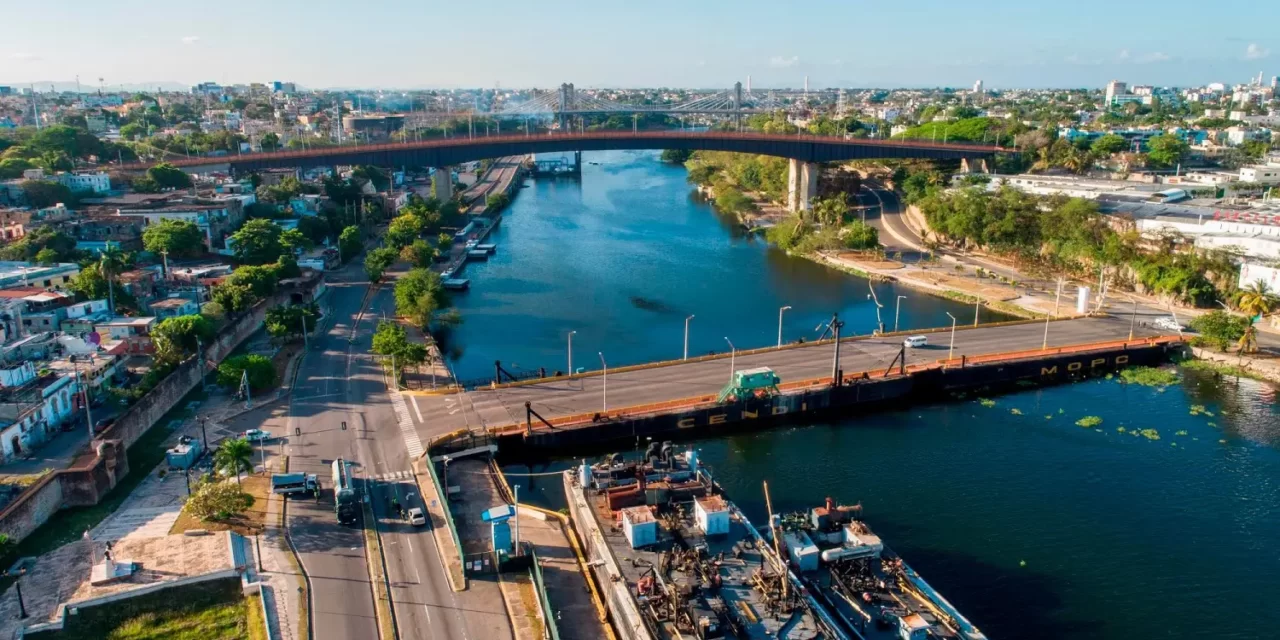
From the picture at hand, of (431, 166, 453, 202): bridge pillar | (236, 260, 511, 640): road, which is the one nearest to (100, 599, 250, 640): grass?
(236, 260, 511, 640): road

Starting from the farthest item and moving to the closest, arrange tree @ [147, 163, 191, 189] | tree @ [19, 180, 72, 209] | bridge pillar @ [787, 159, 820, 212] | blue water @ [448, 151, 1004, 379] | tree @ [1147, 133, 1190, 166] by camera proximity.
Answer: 1. tree @ [1147, 133, 1190, 166]
2. bridge pillar @ [787, 159, 820, 212]
3. tree @ [147, 163, 191, 189]
4. tree @ [19, 180, 72, 209]
5. blue water @ [448, 151, 1004, 379]

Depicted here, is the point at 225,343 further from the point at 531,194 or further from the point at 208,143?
the point at 531,194

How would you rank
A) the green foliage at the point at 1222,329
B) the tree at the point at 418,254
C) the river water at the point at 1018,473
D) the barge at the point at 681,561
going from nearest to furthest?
the barge at the point at 681,561 → the river water at the point at 1018,473 → the green foliage at the point at 1222,329 → the tree at the point at 418,254

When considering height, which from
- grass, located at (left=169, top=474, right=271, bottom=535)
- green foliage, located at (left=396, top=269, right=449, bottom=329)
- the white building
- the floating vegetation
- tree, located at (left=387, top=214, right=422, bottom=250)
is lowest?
the floating vegetation

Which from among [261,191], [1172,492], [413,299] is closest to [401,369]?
[413,299]

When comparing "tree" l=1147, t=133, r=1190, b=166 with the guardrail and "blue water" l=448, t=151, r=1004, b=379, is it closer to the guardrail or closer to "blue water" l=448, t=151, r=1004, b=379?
"blue water" l=448, t=151, r=1004, b=379

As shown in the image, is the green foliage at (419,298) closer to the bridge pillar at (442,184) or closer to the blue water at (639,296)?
the blue water at (639,296)

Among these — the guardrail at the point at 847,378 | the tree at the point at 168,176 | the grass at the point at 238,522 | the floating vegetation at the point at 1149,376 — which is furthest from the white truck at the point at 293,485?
the tree at the point at 168,176
